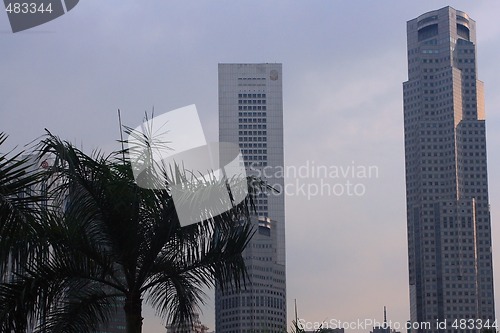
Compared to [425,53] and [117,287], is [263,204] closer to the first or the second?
[425,53]

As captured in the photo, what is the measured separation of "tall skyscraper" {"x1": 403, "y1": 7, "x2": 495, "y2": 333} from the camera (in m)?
148

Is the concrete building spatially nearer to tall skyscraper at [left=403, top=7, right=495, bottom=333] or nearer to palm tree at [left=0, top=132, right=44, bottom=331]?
palm tree at [left=0, top=132, right=44, bottom=331]

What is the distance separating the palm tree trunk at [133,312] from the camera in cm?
821

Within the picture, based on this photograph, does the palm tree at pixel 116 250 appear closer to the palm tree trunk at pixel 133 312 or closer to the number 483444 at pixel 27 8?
the palm tree trunk at pixel 133 312

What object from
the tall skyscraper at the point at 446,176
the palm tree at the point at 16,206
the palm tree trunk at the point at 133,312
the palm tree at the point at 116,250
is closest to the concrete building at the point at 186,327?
the palm tree at the point at 116,250

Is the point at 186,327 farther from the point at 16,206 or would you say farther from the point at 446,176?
the point at 446,176

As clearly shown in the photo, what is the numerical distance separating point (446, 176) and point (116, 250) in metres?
156

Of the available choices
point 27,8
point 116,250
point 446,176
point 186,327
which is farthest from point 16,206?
point 446,176

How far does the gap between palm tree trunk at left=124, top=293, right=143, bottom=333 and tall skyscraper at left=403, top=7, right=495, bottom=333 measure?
140 meters

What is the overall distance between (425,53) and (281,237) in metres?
→ 42.2

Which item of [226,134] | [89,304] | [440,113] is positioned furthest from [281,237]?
[89,304]

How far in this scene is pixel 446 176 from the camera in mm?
160875

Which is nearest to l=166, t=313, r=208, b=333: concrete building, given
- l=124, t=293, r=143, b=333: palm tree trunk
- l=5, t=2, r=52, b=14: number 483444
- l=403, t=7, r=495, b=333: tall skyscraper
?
l=124, t=293, r=143, b=333: palm tree trunk

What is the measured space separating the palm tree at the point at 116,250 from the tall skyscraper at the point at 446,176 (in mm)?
139439
